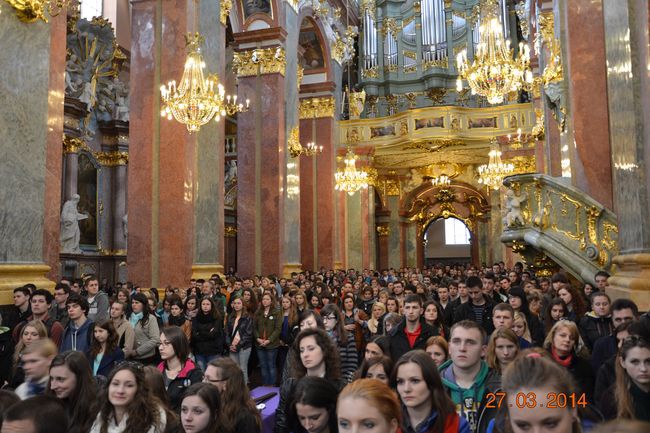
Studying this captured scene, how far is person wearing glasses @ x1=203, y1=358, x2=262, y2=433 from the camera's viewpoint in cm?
Answer: 345

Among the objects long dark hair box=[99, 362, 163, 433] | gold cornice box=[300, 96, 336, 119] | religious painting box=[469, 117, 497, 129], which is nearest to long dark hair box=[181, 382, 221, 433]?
long dark hair box=[99, 362, 163, 433]

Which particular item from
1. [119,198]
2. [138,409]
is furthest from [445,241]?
[138,409]

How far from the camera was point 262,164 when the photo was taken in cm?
1568

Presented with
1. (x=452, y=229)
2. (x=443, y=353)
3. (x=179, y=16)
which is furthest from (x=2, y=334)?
(x=452, y=229)

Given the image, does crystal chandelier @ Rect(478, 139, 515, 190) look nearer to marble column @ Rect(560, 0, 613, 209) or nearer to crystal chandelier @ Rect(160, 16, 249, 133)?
marble column @ Rect(560, 0, 613, 209)

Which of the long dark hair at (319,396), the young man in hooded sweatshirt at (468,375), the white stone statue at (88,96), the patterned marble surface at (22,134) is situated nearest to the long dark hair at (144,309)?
the patterned marble surface at (22,134)

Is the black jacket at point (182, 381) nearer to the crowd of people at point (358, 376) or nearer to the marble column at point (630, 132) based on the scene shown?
the crowd of people at point (358, 376)

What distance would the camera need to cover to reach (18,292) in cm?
625

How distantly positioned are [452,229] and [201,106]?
93.3 ft

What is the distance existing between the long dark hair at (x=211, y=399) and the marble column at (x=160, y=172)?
24.8 ft

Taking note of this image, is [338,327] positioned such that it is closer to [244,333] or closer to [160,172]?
[244,333]

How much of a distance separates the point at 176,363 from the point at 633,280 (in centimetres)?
482

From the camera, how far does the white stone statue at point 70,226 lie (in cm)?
1611

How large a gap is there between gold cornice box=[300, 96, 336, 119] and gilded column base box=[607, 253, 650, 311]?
52.4 ft
